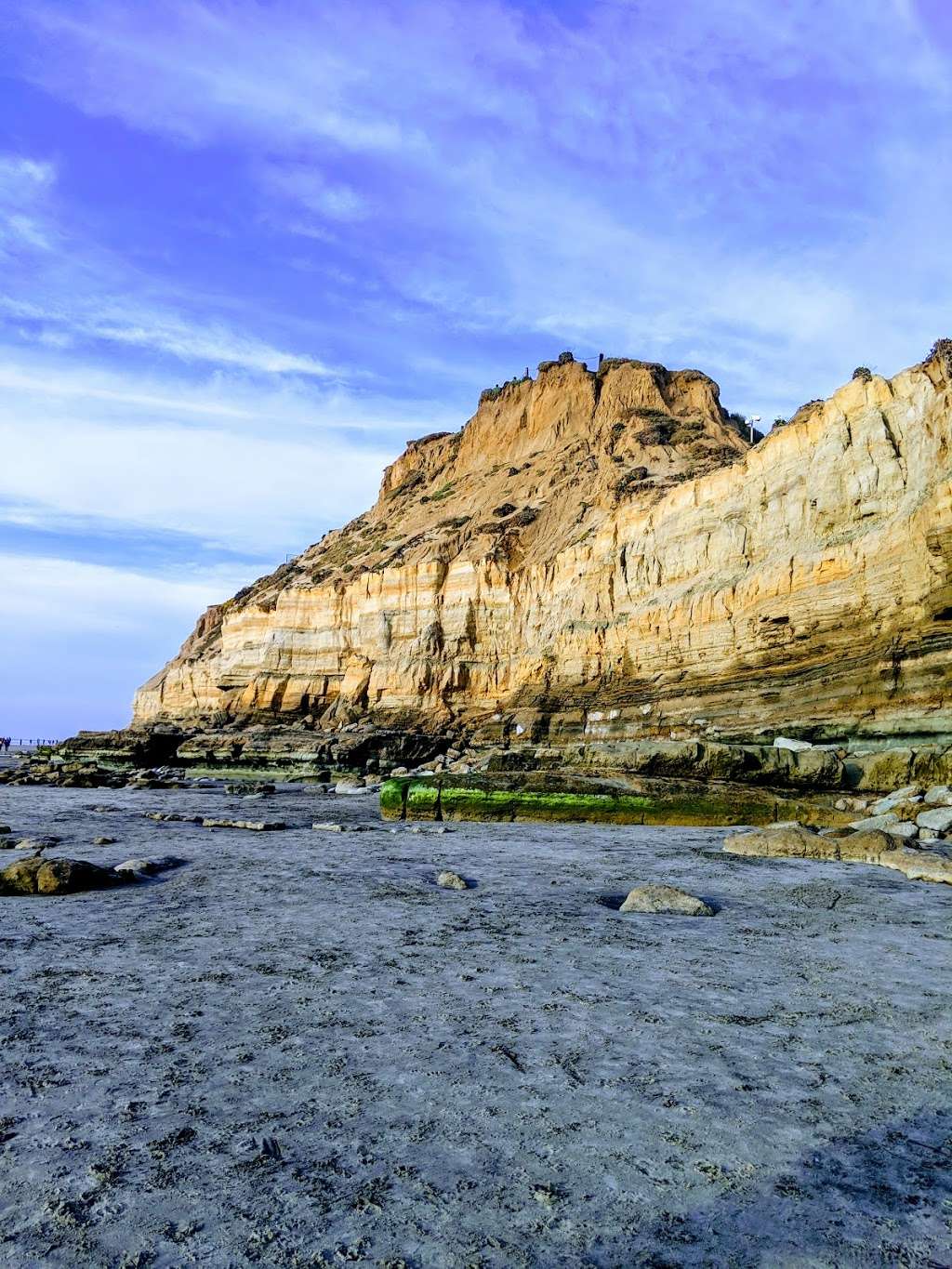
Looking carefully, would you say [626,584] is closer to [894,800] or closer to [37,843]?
[894,800]

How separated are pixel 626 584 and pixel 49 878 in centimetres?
3104

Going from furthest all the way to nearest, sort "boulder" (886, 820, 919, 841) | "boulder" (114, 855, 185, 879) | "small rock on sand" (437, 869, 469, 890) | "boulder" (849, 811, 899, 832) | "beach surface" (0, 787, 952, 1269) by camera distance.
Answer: "boulder" (849, 811, 899, 832)
"boulder" (886, 820, 919, 841)
"boulder" (114, 855, 185, 879)
"small rock on sand" (437, 869, 469, 890)
"beach surface" (0, 787, 952, 1269)

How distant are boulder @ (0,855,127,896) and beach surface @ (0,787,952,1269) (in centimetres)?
40

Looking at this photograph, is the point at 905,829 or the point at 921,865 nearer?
the point at 921,865

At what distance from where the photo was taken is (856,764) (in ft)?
61.5

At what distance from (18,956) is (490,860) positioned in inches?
270

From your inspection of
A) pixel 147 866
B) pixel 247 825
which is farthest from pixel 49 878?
pixel 247 825

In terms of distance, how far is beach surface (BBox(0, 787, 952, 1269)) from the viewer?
2768 mm

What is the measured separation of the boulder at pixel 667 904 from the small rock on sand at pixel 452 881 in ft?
6.42

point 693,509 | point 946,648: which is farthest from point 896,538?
point 693,509

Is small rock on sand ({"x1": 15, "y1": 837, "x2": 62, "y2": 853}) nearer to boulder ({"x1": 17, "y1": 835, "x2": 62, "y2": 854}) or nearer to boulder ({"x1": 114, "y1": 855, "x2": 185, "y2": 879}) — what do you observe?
boulder ({"x1": 17, "y1": 835, "x2": 62, "y2": 854})

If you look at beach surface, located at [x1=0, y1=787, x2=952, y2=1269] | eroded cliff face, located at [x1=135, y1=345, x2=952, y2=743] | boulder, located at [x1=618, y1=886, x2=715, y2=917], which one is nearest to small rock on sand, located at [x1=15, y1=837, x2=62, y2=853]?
beach surface, located at [x1=0, y1=787, x2=952, y2=1269]

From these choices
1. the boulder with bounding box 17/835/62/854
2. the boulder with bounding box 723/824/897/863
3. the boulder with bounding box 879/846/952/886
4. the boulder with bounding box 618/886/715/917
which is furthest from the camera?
the boulder with bounding box 17/835/62/854

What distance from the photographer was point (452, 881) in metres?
9.43
